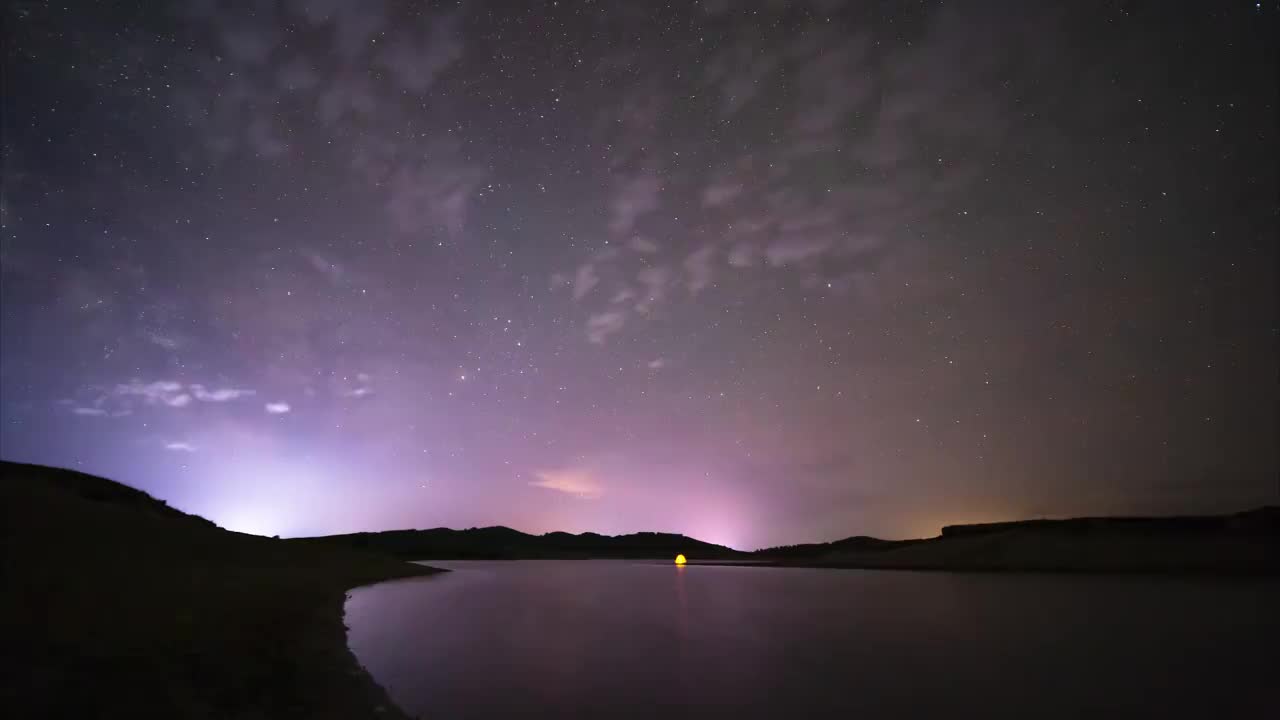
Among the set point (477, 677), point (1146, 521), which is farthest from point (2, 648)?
point (1146, 521)

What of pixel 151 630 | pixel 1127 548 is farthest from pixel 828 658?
pixel 1127 548

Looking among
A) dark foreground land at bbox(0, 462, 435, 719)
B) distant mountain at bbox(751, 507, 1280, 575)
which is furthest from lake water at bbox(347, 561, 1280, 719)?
distant mountain at bbox(751, 507, 1280, 575)

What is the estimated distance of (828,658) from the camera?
38.5ft

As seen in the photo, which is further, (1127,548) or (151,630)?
(1127,548)

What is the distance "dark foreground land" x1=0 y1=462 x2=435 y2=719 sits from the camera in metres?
7.33

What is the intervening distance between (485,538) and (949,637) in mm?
199488

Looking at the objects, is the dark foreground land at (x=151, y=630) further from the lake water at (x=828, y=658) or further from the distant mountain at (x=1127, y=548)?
the distant mountain at (x=1127, y=548)

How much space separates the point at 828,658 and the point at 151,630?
1348 centimetres

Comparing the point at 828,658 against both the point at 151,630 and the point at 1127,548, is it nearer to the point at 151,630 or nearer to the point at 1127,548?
the point at 151,630

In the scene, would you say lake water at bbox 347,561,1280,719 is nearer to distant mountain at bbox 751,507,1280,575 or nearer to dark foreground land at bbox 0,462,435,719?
dark foreground land at bbox 0,462,435,719

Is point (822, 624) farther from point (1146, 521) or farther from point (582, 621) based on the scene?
point (1146, 521)

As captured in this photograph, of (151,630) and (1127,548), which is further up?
(1127,548)

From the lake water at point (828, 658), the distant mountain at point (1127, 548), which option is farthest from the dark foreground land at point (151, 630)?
the distant mountain at point (1127, 548)

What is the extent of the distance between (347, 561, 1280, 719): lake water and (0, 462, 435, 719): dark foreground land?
111cm
